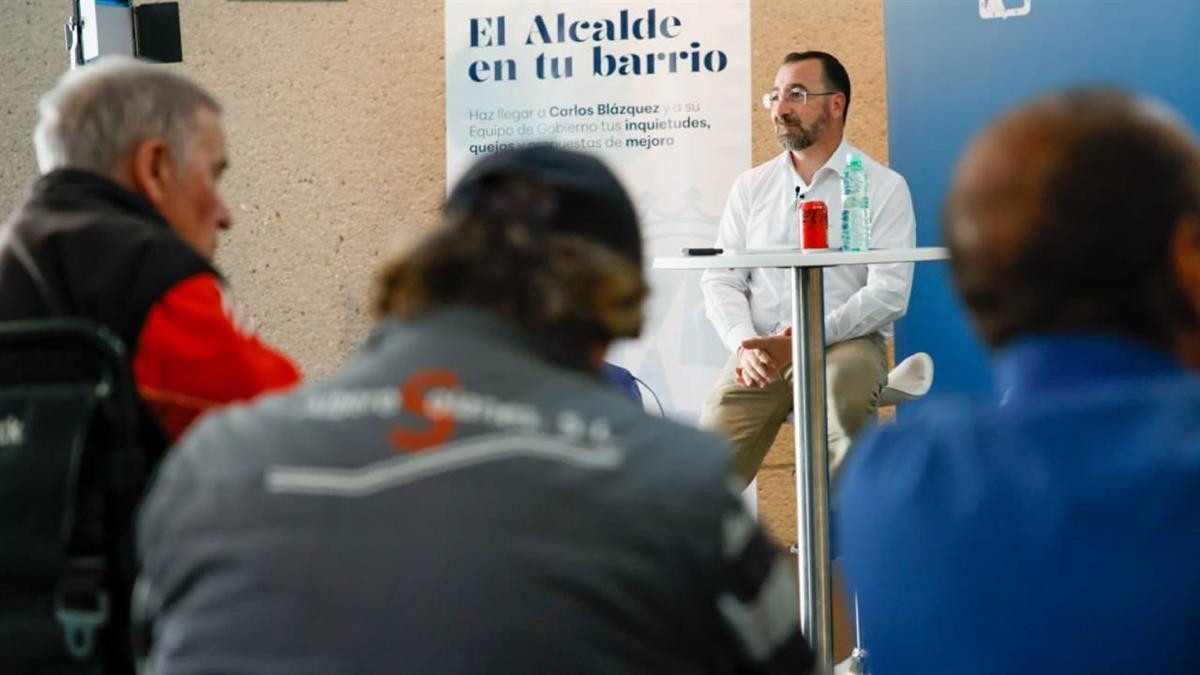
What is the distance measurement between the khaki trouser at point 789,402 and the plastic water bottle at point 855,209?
31 cm

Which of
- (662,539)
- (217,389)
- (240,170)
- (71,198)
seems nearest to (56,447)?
(217,389)

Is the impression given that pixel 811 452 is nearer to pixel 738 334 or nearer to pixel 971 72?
pixel 738 334

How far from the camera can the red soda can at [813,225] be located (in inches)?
140

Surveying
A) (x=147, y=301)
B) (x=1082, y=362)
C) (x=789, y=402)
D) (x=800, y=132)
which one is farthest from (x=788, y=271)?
(x=1082, y=362)

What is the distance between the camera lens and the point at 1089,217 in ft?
3.37

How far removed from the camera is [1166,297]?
3.46 feet

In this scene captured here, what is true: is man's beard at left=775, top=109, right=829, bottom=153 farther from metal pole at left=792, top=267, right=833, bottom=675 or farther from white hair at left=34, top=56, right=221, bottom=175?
white hair at left=34, top=56, right=221, bottom=175

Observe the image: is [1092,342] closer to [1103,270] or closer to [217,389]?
[1103,270]

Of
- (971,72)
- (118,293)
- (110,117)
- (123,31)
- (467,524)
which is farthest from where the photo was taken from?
(123,31)

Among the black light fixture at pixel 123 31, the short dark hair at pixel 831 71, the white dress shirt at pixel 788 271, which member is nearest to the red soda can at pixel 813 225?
the white dress shirt at pixel 788 271

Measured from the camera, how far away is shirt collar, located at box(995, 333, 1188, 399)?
3.41 ft

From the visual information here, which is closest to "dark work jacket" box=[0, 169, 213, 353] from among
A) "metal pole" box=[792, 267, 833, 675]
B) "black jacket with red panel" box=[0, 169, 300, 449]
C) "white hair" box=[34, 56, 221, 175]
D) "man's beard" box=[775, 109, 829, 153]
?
"black jacket with red panel" box=[0, 169, 300, 449]

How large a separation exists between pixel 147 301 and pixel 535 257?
2.44ft

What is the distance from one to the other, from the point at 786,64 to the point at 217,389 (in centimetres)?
337
